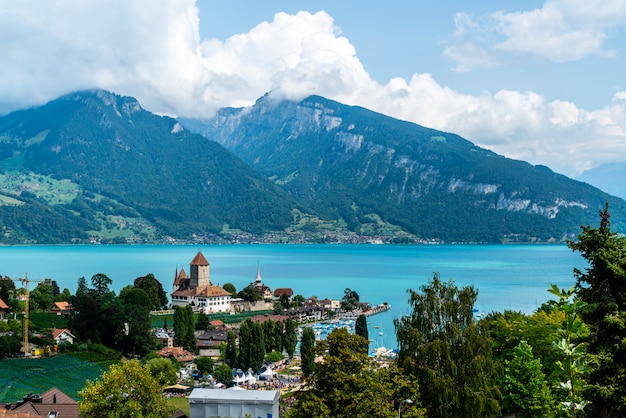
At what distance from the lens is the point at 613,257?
14453mm

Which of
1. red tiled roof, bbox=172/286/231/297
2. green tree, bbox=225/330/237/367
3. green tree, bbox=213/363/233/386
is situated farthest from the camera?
red tiled roof, bbox=172/286/231/297

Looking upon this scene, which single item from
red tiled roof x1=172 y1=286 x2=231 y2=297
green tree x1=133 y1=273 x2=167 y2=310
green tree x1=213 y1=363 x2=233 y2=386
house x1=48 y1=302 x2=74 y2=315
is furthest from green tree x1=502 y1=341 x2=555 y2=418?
red tiled roof x1=172 y1=286 x2=231 y2=297

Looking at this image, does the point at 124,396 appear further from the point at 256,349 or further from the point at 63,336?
the point at 63,336

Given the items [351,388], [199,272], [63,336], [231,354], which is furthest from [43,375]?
[199,272]

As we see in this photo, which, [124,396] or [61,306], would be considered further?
[61,306]

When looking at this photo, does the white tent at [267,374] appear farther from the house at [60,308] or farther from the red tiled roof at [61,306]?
the red tiled roof at [61,306]

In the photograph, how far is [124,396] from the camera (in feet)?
69.6

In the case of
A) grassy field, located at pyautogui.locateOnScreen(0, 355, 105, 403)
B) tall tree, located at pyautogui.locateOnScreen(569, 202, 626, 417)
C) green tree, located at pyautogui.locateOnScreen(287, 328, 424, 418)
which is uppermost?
tall tree, located at pyautogui.locateOnScreen(569, 202, 626, 417)

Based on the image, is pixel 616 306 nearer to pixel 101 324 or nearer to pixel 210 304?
pixel 101 324

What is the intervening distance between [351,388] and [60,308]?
66.2m

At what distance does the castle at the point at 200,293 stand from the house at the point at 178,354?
33021 mm

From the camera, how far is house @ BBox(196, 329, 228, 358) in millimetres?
60688

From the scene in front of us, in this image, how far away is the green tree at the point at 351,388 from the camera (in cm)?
1770

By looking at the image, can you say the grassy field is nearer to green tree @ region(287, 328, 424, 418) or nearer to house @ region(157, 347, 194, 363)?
house @ region(157, 347, 194, 363)
